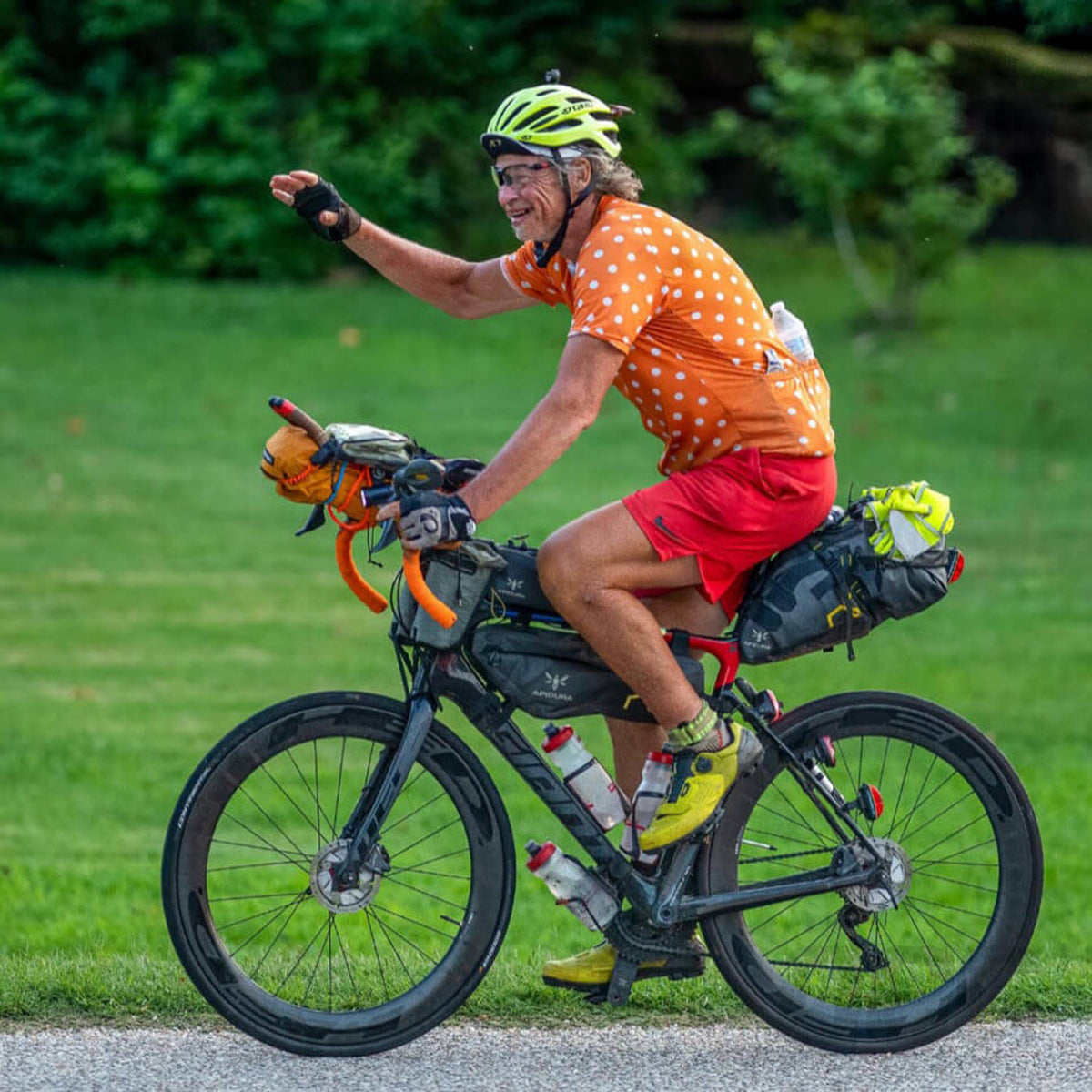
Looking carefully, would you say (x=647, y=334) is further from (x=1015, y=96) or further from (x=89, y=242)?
(x=1015, y=96)

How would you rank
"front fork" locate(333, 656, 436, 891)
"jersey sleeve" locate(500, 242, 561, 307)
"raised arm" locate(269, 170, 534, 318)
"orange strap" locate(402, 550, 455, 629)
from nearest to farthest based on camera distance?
"orange strap" locate(402, 550, 455, 629) < "front fork" locate(333, 656, 436, 891) < "jersey sleeve" locate(500, 242, 561, 307) < "raised arm" locate(269, 170, 534, 318)

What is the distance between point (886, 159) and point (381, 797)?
15165 mm

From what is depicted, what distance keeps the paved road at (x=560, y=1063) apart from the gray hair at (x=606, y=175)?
70.0 inches

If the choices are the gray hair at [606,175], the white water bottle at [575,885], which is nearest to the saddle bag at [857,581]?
the white water bottle at [575,885]

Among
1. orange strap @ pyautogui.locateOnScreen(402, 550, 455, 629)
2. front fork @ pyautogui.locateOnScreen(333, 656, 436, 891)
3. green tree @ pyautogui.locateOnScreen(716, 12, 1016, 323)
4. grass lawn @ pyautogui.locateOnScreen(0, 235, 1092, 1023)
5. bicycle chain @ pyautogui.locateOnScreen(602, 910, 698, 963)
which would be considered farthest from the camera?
green tree @ pyautogui.locateOnScreen(716, 12, 1016, 323)

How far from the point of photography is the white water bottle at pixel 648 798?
429 centimetres

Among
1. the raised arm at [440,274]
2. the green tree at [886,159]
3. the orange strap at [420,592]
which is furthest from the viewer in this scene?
the green tree at [886,159]

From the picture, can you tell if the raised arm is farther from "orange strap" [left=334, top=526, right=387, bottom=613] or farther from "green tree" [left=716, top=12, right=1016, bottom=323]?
"green tree" [left=716, top=12, right=1016, bottom=323]

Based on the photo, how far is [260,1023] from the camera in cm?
423

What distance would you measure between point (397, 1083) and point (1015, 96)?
21394 mm

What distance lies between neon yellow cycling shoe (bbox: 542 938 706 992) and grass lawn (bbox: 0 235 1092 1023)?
0.09 metres

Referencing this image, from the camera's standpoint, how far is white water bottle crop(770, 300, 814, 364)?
14.2 ft

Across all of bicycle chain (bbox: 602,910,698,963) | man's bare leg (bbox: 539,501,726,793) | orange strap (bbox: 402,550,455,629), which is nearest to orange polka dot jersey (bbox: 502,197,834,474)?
man's bare leg (bbox: 539,501,726,793)

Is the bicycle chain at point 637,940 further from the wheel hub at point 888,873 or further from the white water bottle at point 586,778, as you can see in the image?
the wheel hub at point 888,873
